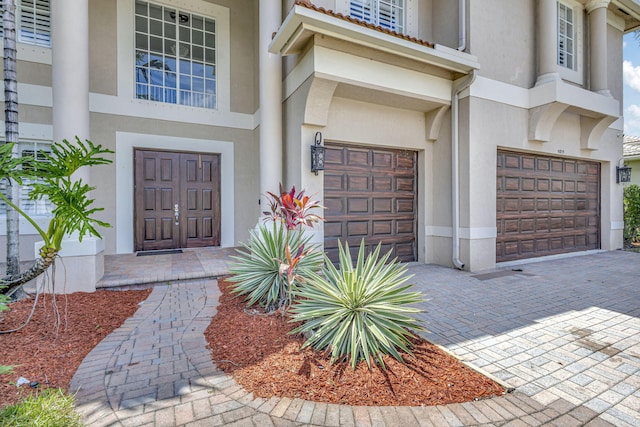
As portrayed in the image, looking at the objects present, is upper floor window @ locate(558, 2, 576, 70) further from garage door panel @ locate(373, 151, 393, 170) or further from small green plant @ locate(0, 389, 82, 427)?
small green plant @ locate(0, 389, 82, 427)

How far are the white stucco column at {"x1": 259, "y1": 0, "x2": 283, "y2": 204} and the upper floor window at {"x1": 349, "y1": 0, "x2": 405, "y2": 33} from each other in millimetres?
1631

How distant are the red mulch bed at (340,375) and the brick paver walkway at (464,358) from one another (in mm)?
98

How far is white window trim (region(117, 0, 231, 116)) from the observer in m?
7.25

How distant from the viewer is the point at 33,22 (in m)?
6.72

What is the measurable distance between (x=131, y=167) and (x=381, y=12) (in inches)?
262

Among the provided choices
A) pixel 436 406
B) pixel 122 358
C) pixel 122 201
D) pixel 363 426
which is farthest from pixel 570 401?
pixel 122 201

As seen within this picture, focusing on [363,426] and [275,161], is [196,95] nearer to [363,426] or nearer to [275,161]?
[275,161]

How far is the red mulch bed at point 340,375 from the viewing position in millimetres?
2475

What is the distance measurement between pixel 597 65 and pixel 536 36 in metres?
2.39

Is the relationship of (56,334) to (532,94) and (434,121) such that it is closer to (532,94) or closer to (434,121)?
(434,121)

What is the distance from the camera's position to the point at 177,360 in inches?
118

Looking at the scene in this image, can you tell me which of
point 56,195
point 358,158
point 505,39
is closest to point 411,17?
point 505,39

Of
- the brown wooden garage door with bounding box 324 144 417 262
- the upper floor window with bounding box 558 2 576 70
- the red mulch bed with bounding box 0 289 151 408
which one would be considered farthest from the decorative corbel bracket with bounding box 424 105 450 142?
the red mulch bed with bounding box 0 289 151 408

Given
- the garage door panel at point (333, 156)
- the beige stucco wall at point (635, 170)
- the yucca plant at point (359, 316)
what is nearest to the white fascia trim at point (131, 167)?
the garage door panel at point (333, 156)
